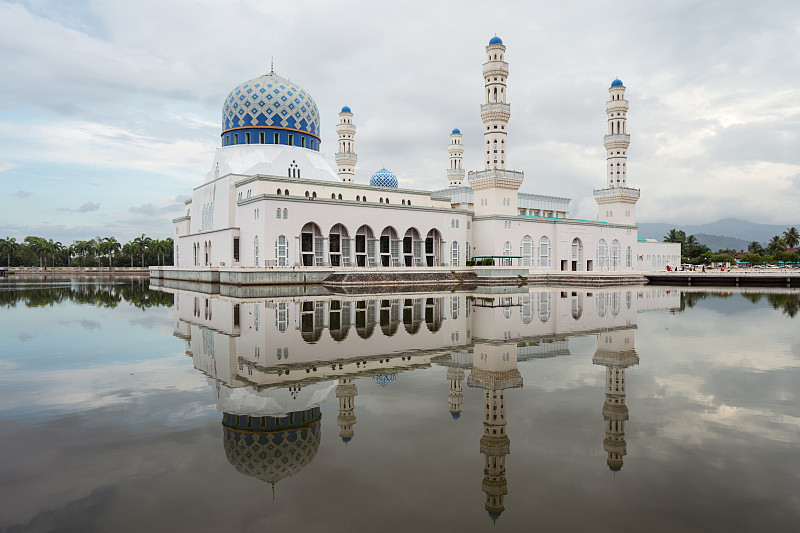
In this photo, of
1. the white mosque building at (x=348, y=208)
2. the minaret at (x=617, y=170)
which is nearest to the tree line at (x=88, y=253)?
the white mosque building at (x=348, y=208)

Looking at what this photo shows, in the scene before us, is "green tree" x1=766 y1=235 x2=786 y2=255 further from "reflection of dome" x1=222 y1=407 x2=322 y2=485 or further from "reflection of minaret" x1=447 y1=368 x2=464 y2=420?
"reflection of dome" x1=222 y1=407 x2=322 y2=485

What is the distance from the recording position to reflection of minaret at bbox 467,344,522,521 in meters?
3.80

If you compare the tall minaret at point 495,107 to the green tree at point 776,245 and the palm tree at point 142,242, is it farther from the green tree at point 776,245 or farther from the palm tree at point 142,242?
the green tree at point 776,245

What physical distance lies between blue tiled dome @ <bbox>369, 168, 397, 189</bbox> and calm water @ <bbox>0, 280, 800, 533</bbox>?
118ft

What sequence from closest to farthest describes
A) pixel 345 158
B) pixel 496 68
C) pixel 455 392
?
1. pixel 455 392
2. pixel 496 68
3. pixel 345 158

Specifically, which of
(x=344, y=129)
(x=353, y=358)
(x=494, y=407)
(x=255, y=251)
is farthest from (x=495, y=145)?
(x=494, y=407)

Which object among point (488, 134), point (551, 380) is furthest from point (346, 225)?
point (551, 380)

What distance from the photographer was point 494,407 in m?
5.99

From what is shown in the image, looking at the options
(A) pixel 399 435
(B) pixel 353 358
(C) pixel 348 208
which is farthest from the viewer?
(C) pixel 348 208

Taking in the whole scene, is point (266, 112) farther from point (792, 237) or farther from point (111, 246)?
point (792, 237)

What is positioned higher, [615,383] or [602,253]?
[602,253]

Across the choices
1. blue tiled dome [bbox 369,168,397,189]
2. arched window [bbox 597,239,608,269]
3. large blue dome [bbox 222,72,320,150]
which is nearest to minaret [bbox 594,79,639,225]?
arched window [bbox 597,239,608,269]

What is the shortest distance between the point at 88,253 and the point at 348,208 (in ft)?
226

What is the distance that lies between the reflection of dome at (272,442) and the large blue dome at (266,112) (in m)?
39.4
